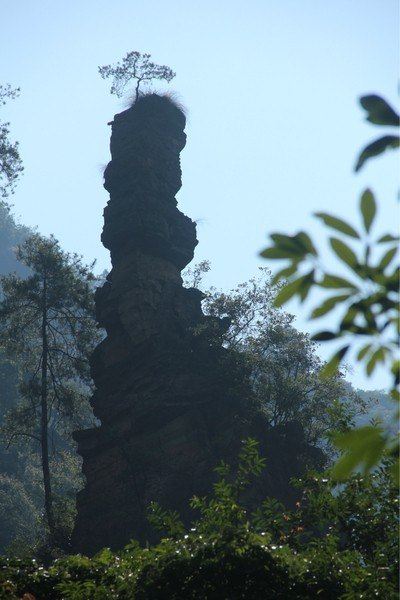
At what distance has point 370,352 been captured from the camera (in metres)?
1.33

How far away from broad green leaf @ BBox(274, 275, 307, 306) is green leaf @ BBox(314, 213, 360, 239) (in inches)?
5.5

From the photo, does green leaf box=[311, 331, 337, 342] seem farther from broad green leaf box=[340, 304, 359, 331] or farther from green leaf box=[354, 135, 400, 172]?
green leaf box=[354, 135, 400, 172]

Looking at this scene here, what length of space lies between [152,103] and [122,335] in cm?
1037

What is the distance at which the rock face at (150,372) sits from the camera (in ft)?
67.4

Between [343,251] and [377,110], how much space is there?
278 mm

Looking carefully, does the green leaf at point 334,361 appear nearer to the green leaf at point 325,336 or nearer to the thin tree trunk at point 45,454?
the green leaf at point 325,336

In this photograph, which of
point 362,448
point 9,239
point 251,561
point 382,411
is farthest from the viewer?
point 9,239

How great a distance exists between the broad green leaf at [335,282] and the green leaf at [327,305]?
0.08 ft

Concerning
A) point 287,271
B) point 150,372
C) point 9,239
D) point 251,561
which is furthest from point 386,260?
point 9,239

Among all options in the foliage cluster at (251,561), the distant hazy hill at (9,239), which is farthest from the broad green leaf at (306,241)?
the distant hazy hill at (9,239)

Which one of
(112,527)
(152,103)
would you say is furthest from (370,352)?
(152,103)

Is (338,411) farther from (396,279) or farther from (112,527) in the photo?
(112,527)

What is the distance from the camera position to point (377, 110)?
1203mm

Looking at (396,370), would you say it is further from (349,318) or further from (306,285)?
(306,285)
